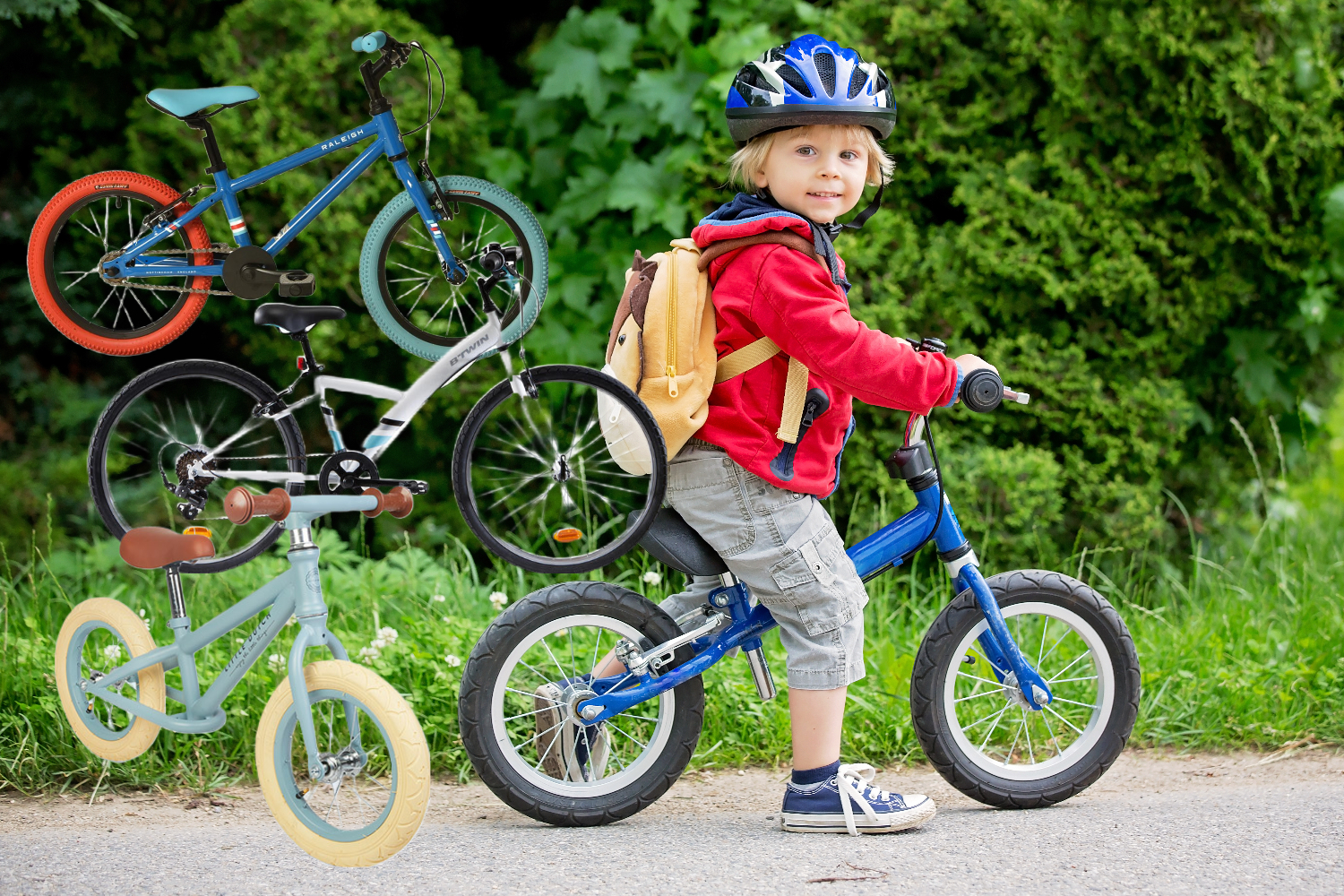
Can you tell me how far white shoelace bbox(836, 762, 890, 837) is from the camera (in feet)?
9.66

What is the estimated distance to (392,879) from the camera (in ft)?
8.64

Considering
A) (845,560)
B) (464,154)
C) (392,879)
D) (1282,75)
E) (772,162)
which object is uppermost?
(1282,75)

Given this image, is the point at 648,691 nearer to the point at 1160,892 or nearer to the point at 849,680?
the point at 849,680

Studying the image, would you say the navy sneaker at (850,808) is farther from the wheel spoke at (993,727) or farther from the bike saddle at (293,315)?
the bike saddle at (293,315)

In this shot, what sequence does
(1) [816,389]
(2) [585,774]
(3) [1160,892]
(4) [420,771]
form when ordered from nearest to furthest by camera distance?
(4) [420,771] < (3) [1160,892] < (1) [816,389] < (2) [585,774]

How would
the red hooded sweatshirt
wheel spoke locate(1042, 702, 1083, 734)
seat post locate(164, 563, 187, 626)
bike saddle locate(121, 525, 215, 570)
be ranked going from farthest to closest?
wheel spoke locate(1042, 702, 1083, 734), the red hooded sweatshirt, seat post locate(164, 563, 187, 626), bike saddle locate(121, 525, 215, 570)

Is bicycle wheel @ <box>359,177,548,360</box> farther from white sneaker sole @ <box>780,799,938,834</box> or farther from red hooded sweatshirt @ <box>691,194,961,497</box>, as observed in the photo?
white sneaker sole @ <box>780,799,938,834</box>

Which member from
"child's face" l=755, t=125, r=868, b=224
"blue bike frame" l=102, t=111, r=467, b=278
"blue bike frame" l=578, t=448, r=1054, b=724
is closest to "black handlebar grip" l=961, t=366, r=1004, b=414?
"blue bike frame" l=578, t=448, r=1054, b=724

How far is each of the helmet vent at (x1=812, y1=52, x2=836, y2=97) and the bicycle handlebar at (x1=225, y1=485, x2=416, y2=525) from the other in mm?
1313

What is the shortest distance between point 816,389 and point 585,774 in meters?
1.13

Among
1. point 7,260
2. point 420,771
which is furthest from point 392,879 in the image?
point 7,260

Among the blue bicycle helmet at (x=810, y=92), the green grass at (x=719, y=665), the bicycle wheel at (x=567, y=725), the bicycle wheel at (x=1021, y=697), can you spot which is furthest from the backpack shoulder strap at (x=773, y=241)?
the green grass at (x=719, y=665)

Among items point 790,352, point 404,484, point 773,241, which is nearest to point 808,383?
point 790,352

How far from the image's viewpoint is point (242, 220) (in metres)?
2.42
